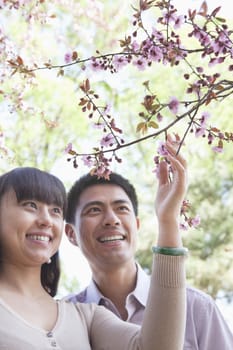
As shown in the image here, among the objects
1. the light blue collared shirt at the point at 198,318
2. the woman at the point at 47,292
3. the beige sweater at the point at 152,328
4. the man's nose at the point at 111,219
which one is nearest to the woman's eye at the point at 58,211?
the woman at the point at 47,292

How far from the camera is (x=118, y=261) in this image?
2.05 meters

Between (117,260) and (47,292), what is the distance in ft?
1.32

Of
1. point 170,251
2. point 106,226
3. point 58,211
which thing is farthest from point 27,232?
point 106,226

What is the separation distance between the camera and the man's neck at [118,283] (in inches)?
81.7

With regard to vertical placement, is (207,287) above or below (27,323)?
above

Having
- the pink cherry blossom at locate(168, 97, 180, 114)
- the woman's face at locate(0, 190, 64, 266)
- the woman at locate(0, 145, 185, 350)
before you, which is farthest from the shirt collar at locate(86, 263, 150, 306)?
the pink cherry blossom at locate(168, 97, 180, 114)

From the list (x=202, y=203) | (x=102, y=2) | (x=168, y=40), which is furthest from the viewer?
(x=202, y=203)

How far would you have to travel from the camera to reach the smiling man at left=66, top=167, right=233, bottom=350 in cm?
194

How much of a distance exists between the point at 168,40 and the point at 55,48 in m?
5.19

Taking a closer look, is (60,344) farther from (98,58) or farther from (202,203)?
(202,203)

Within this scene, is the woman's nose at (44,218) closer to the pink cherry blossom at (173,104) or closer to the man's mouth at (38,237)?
the man's mouth at (38,237)

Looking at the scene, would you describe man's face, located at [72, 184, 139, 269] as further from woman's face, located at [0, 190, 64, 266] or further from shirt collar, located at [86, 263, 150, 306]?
woman's face, located at [0, 190, 64, 266]

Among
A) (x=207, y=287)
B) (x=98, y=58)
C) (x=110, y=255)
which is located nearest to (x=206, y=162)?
(x=207, y=287)

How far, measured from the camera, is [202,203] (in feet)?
24.5
